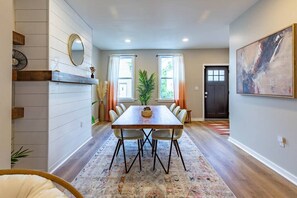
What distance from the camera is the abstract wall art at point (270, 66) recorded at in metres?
2.54

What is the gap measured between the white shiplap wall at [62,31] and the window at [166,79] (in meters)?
3.65

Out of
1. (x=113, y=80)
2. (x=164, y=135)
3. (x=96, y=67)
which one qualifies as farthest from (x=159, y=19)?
(x=113, y=80)

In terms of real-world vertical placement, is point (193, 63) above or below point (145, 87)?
above

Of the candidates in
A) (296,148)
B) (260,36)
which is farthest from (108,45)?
(296,148)

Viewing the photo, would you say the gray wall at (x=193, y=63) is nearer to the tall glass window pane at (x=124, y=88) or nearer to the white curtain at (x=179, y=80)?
the white curtain at (x=179, y=80)

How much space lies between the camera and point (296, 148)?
251cm

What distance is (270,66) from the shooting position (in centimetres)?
297

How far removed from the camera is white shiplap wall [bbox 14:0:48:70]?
2826mm

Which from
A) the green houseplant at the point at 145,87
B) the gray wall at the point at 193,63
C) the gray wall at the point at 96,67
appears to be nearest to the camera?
the gray wall at the point at 96,67

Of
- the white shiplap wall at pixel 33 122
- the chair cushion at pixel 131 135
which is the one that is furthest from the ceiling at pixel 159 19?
the chair cushion at pixel 131 135

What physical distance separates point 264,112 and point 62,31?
11.1ft

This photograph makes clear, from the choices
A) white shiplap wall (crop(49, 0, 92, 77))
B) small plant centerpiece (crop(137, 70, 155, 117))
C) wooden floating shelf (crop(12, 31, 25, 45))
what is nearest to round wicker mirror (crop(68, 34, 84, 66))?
white shiplap wall (crop(49, 0, 92, 77))

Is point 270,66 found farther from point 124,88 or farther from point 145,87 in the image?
point 124,88

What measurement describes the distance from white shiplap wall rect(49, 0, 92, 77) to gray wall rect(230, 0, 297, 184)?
3109 millimetres
